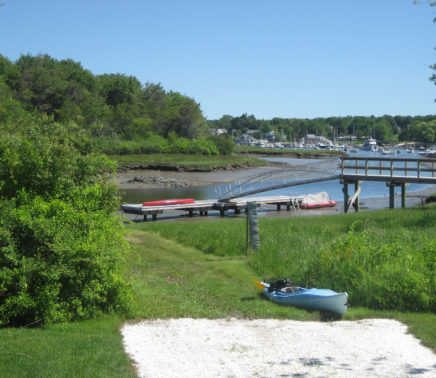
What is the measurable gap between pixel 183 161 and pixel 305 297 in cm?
7315

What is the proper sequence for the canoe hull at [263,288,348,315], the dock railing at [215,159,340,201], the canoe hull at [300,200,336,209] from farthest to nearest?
the canoe hull at [300,200,336,209], the dock railing at [215,159,340,201], the canoe hull at [263,288,348,315]

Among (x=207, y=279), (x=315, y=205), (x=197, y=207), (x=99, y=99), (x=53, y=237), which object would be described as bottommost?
(x=315, y=205)

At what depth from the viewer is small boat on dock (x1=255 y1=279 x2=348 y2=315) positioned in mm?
11438

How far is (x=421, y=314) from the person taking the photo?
11.6 m

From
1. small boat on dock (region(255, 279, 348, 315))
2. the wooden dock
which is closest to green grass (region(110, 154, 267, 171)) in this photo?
the wooden dock

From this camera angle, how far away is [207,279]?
14.9m

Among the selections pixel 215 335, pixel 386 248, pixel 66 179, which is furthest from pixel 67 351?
pixel 386 248

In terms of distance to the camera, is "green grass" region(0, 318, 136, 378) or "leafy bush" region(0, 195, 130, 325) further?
"leafy bush" region(0, 195, 130, 325)

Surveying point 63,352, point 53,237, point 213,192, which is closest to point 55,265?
point 53,237

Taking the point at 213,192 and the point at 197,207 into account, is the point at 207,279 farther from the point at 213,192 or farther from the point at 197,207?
the point at 213,192

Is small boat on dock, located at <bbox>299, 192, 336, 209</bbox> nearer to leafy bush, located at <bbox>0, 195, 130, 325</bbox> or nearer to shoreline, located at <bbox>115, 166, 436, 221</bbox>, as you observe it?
shoreline, located at <bbox>115, 166, 436, 221</bbox>

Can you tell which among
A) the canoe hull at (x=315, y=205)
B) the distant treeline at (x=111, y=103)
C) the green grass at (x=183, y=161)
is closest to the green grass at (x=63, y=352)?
the canoe hull at (x=315, y=205)

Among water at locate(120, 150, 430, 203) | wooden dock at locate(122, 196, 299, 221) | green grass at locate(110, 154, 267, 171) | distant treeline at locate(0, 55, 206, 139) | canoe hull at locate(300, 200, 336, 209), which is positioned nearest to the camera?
wooden dock at locate(122, 196, 299, 221)

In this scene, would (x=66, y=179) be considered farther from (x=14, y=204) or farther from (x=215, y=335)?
(x=215, y=335)
